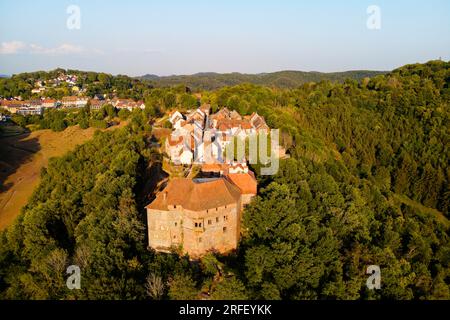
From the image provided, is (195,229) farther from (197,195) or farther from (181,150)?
(181,150)

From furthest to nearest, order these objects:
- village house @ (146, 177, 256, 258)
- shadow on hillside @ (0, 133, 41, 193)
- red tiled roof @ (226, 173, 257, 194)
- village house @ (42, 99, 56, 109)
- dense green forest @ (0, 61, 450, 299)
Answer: village house @ (42, 99, 56, 109), shadow on hillside @ (0, 133, 41, 193), red tiled roof @ (226, 173, 257, 194), village house @ (146, 177, 256, 258), dense green forest @ (0, 61, 450, 299)

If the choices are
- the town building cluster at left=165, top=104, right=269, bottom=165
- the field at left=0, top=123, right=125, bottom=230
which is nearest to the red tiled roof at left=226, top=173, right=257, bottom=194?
the town building cluster at left=165, top=104, right=269, bottom=165

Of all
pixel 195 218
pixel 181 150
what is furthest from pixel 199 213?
pixel 181 150

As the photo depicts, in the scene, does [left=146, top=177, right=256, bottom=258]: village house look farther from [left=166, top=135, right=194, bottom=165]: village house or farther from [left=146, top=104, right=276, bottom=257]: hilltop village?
[left=166, top=135, right=194, bottom=165]: village house

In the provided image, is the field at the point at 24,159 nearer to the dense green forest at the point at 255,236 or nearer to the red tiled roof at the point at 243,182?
the dense green forest at the point at 255,236

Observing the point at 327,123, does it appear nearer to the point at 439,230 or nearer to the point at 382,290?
the point at 439,230
